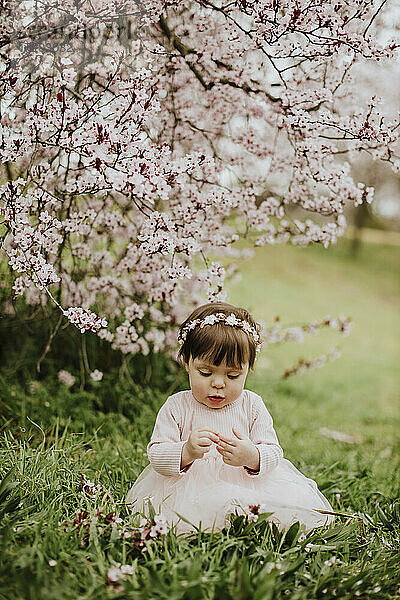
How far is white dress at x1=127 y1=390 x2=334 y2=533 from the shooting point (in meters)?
2.41

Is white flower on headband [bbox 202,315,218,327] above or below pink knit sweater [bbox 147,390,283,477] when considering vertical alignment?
above

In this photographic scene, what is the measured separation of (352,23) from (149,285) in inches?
69.1

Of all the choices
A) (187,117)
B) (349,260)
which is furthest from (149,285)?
(349,260)

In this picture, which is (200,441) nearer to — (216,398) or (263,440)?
(216,398)

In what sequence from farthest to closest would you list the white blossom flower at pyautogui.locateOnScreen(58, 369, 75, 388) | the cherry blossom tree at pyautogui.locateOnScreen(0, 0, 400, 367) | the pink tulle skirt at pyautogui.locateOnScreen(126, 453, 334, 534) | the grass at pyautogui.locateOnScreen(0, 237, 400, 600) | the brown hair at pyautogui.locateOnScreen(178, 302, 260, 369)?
the white blossom flower at pyautogui.locateOnScreen(58, 369, 75, 388) < the cherry blossom tree at pyautogui.locateOnScreen(0, 0, 400, 367) < the brown hair at pyautogui.locateOnScreen(178, 302, 260, 369) < the pink tulle skirt at pyautogui.locateOnScreen(126, 453, 334, 534) < the grass at pyautogui.locateOnScreen(0, 237, 400, 600)

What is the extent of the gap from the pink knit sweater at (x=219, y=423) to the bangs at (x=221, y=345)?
0.24 metres

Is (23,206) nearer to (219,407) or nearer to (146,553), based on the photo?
(219,407)

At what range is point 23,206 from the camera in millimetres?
2789

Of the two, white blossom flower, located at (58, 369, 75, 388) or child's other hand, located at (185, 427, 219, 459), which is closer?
child's other hand, located at (185, 427, 219, 459)

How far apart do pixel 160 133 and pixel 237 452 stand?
74.2 inches

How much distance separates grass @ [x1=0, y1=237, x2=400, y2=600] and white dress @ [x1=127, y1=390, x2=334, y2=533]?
7 cm

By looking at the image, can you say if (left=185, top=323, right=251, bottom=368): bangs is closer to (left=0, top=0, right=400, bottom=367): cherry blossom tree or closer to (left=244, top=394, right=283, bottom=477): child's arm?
(left=244, top=394, right=283, bottom=477): child's arm

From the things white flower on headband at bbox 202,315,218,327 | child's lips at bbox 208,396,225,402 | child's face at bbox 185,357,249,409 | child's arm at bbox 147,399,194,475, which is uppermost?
white flower on headband at bbox 202,315,218,327

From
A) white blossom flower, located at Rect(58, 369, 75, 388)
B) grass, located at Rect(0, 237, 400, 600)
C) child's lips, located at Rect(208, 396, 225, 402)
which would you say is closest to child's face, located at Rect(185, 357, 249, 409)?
child's lips, located at Rect(208, 396, 225, 402)
